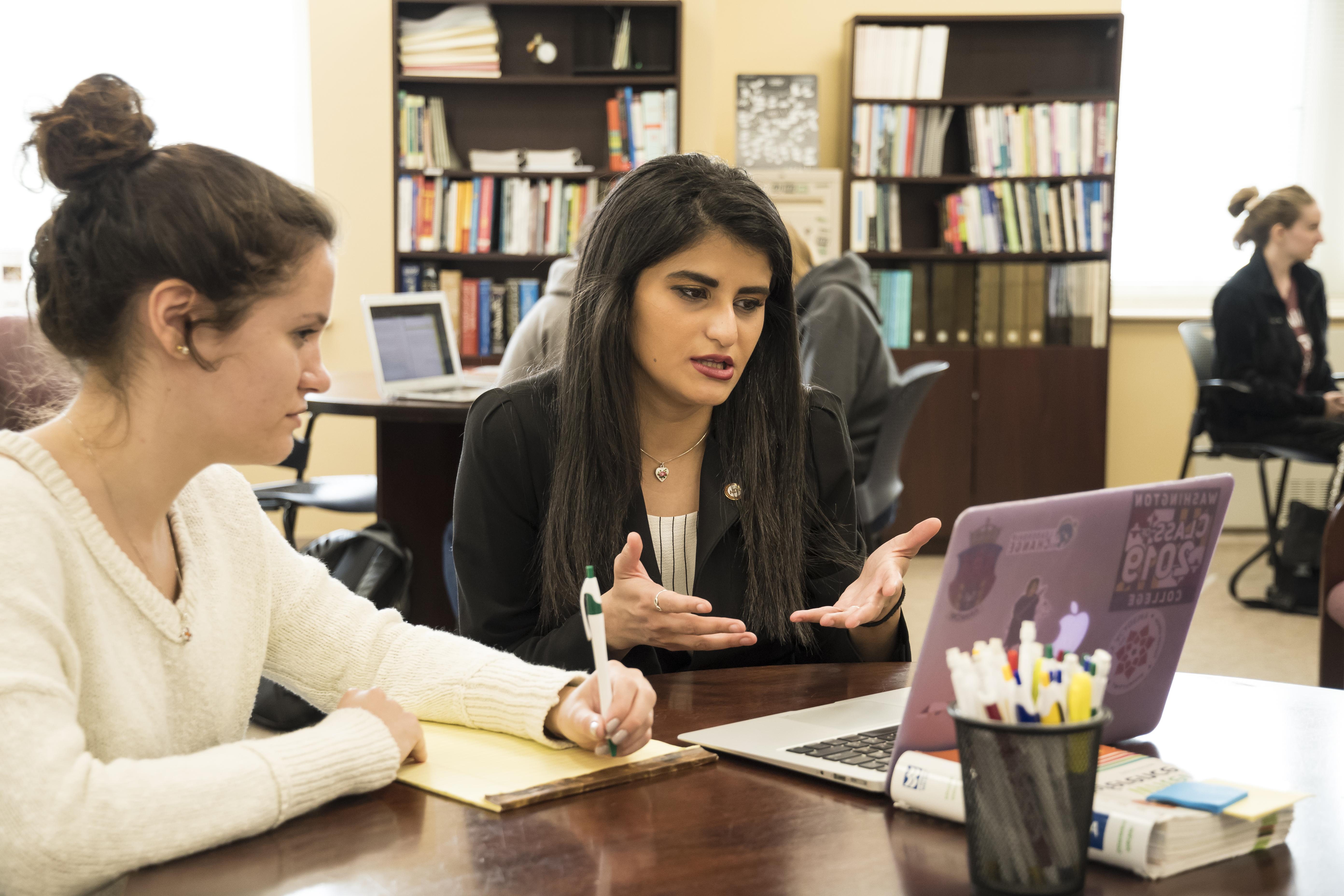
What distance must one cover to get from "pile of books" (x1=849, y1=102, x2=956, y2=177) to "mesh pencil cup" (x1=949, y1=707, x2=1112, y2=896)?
14.2 feet

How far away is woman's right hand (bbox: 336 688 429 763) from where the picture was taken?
0.94m

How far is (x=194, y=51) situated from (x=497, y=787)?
15.2 feet

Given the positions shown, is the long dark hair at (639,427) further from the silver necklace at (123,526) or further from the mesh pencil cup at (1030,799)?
the mesh pencil cup at (1030,799)

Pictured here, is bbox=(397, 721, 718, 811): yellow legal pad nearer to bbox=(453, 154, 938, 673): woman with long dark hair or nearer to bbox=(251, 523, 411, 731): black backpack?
bbox=(453, 154, 938, 673): woman with long dark hair

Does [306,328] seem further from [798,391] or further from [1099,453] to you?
[1099,453]

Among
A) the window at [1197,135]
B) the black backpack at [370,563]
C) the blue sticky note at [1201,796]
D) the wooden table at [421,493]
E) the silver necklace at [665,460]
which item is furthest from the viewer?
the window at [1197,135]

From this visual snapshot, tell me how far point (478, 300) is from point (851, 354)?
6.51 ft

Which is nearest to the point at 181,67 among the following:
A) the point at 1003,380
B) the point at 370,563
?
the point at 370,563

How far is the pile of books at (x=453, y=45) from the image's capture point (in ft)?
14.6

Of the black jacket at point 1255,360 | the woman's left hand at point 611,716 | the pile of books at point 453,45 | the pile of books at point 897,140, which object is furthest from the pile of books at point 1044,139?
the woman's left hand at point 611,716

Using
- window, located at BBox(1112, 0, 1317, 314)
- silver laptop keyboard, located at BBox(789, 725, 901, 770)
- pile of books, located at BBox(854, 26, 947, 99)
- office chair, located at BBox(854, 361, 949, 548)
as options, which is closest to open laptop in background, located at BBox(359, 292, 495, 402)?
office chair, located at BBox(854, 361, 949, 548)

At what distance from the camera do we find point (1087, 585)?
0.86m

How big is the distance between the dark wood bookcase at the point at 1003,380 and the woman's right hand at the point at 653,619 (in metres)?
3.66

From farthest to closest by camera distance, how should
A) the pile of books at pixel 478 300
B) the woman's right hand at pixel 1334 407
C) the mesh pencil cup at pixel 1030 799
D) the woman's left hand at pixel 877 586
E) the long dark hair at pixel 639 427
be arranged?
the pile of books at pixel 478 300, the woman's right hand at pixel 1334 407, the long dark hair at pixel 639 427, the woman's left hand at pixel 877 586, the mesh pencil cup at pixel 1030 799
